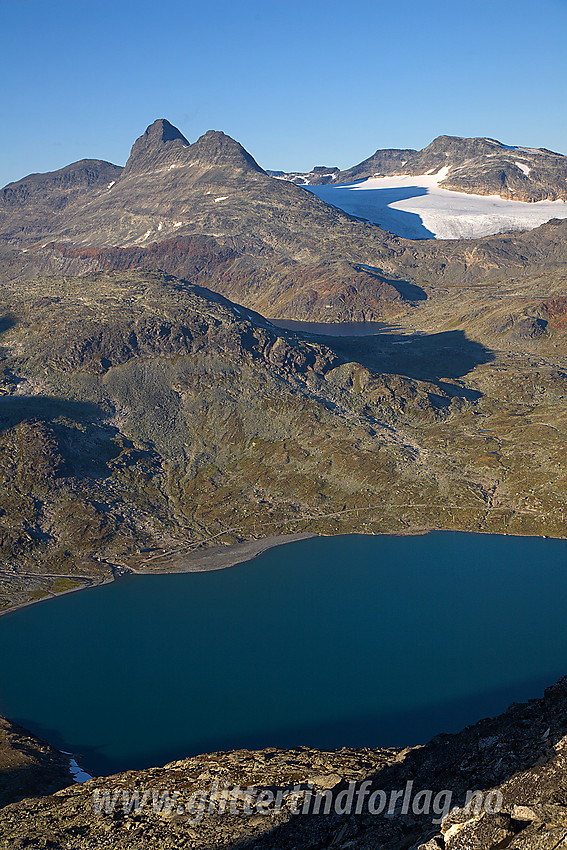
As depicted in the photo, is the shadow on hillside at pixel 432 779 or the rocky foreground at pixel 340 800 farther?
the shadow on hillside at pixel 432 779

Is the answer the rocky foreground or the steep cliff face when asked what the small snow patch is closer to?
the steep cliff face

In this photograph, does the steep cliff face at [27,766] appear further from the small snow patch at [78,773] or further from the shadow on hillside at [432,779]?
the shadow on hillside at [432,779]

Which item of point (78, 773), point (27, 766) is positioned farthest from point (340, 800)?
point (27, 766)

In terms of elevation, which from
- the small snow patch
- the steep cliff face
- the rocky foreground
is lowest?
the small snow patch

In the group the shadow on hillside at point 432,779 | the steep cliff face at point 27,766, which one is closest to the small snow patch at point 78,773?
the steep cliff face at point 27,766

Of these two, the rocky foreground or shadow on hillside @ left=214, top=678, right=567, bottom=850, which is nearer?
the rocky foreground

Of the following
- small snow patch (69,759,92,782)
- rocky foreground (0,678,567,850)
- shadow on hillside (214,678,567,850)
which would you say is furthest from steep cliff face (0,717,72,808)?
shadow on hillside (214,678,567,850)

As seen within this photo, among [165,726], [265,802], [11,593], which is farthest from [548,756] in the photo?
[11,593]

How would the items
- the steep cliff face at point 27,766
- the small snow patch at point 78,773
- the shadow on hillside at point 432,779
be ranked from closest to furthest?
the shadow on hillside at point 432,779 < the steep cliff face at point 27,766 < the small snow patch at point 78,773
